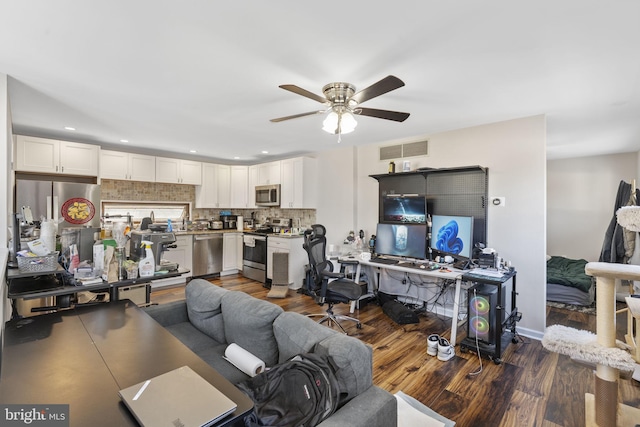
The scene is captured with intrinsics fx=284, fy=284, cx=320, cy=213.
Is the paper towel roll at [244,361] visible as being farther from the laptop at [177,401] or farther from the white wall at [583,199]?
the white wall at [583,199]

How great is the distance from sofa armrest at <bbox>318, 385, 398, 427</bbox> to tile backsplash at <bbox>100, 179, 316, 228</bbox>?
4.30 meters

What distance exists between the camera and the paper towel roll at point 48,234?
2.31m

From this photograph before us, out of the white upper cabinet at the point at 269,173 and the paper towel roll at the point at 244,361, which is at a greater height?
the white upper cabinet at the point at 269,173

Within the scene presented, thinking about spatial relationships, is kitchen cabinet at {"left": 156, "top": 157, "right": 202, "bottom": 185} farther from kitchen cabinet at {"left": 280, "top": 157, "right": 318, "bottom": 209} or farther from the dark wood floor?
the dark wood floor

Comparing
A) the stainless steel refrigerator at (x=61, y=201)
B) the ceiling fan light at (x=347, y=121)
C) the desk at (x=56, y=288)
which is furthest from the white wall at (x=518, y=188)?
the stainless steel refrigerator at (x=61, y=201)

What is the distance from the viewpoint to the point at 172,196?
573 cm

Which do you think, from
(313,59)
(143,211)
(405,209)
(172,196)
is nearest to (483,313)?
(405,209)

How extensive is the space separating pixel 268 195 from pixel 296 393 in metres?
4.91

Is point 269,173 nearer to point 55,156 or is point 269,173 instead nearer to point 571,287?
point 55,156

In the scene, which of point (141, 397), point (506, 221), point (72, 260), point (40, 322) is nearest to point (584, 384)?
point (506, 221)

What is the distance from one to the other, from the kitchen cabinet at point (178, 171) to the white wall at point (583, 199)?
23.2 feet

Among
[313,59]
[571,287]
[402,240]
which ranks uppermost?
[313,59]

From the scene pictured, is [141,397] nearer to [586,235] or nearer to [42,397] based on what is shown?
[42,397]

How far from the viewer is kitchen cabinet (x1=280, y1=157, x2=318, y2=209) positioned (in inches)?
207
